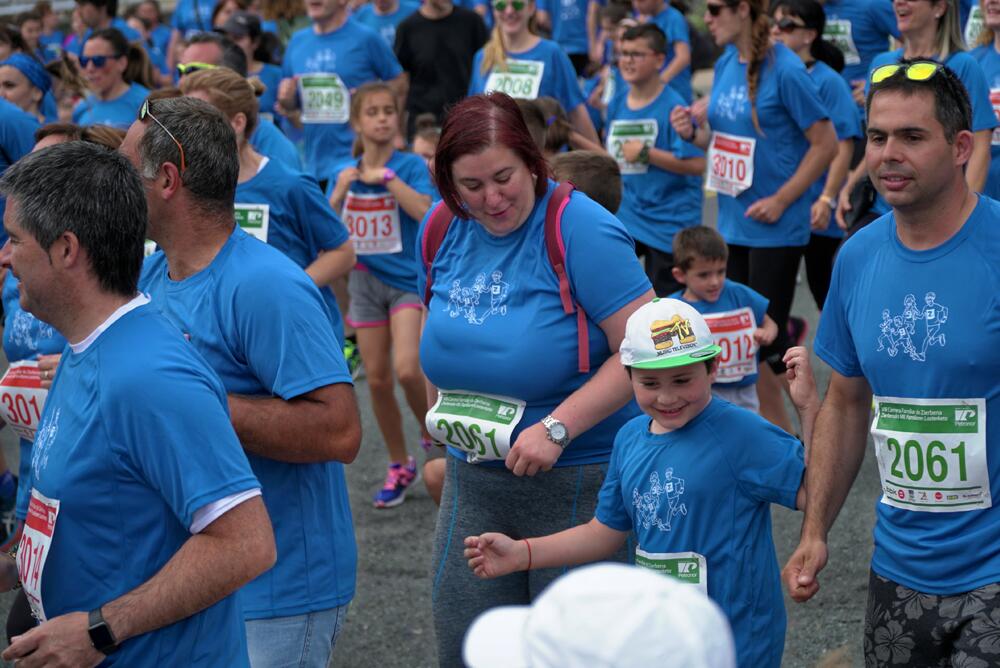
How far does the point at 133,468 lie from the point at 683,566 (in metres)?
1.49

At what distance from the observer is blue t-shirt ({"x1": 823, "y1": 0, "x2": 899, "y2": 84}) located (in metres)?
8.82

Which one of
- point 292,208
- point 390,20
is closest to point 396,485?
point 292,208

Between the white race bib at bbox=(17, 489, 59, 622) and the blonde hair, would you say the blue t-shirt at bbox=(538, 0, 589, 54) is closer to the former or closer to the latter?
the blonde hair

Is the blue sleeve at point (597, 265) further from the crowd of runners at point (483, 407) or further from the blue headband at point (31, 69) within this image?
the blue headband at point (31, 69)

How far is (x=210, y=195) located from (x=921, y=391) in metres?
1.70

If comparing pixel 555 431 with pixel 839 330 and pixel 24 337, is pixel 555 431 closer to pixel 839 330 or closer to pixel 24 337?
pixel 839 330

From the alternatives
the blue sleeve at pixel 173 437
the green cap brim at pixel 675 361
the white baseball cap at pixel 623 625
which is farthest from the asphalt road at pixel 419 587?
the white baseball cap at pixel 623 625

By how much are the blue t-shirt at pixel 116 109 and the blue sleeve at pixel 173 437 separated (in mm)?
5950

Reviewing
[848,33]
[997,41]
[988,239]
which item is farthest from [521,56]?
[988,239]

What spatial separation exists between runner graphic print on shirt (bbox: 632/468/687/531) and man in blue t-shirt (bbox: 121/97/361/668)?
2.46 feet

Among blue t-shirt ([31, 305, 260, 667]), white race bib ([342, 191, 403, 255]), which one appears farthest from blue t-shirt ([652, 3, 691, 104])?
blue t-shirt ([31, 305, 260, 667])

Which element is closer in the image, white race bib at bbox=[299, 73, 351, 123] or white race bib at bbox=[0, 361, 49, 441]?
white race bib at bbox=[0, 361, 49, 441]

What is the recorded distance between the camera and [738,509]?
343 cm

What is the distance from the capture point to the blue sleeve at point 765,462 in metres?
3.40
